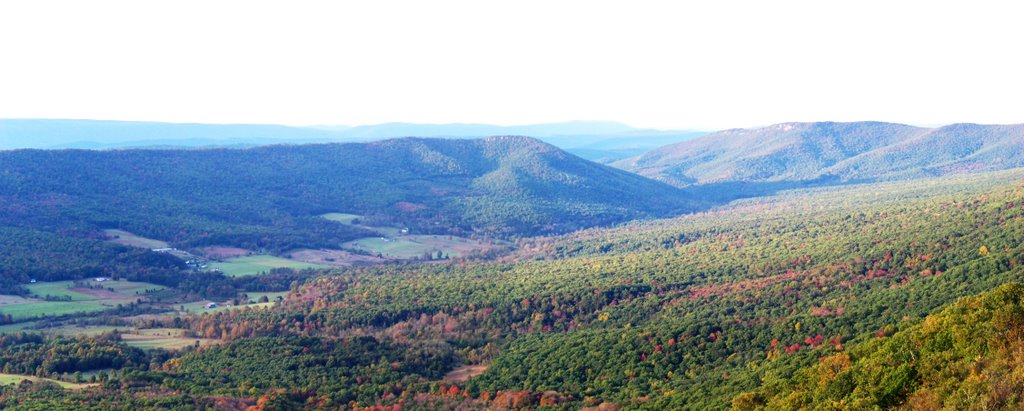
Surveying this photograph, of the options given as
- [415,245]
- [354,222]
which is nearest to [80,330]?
[415,245]

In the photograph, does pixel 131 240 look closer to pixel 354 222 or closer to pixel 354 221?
pixel 354 222

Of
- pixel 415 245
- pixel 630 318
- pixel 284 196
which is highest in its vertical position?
pixel 284 196

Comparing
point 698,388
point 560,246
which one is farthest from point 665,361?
point 560,246

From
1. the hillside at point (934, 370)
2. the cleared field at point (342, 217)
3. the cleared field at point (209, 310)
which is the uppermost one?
the hillside at point (934, 370)

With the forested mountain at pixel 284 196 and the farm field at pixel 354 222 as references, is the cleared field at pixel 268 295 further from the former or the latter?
the farm field at pixel 354 222

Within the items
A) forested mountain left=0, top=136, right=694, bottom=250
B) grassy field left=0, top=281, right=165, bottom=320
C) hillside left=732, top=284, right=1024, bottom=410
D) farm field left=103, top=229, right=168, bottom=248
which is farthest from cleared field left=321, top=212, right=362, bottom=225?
hillside left=732, top=284, right=1024, bottom=410

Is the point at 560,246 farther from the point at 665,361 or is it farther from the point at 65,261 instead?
the point at 665,361

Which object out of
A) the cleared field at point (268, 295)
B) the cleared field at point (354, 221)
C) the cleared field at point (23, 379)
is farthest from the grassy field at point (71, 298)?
the cleared field at point (354, 221)
